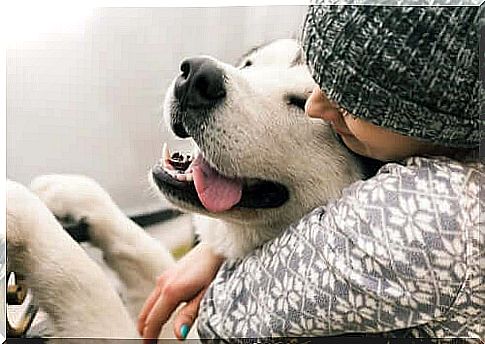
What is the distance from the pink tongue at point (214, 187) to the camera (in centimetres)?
104

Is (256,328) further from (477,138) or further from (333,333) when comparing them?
(477,138)

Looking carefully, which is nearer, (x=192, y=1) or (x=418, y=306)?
(x=418, y=306)

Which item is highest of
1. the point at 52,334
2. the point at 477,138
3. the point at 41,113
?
the point at 477,138

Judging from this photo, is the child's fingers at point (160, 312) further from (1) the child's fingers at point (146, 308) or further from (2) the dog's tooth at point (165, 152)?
(2) the dog's tooth at point (165, 152)

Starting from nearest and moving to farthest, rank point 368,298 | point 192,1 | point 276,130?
point 368,298 < point 276,130 < point 192,1

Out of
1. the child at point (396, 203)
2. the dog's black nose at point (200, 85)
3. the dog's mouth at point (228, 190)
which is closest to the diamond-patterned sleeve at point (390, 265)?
the child at point (396, 203)

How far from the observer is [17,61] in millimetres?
1169

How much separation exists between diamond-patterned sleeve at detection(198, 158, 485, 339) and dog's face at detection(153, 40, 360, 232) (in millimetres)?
85

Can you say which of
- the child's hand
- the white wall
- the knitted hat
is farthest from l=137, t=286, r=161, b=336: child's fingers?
the knitted hat

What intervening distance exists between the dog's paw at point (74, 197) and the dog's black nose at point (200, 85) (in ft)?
0.66

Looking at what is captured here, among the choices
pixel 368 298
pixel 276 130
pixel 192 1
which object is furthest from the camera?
pixel 192 1

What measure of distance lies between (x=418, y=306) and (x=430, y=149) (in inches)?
7.4

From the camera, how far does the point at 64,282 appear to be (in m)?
1.14

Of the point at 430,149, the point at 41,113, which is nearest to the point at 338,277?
the point at 430,149
